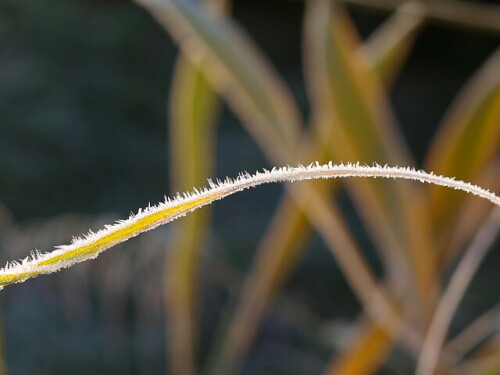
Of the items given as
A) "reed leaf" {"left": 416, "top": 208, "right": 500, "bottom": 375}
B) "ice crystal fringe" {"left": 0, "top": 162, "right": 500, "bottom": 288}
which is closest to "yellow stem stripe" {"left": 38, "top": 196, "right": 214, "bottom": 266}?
"ice crystal fringe" {"left": 0, "top": 162, "right": 500, "bottom": 288}

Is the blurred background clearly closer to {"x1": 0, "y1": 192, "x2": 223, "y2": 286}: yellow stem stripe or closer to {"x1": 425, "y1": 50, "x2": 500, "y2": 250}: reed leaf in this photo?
{"x1": 425, "y1": 50, "x2": 500, "y2": 250}: reed leaf

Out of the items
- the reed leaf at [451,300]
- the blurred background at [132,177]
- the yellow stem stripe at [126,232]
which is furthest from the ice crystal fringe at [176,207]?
the blurred background at [132,177]

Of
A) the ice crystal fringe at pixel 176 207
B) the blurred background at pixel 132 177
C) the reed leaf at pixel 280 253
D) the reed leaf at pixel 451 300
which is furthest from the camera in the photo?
the blurred background at pixel 132 177

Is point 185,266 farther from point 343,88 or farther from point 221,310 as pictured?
point 221,310

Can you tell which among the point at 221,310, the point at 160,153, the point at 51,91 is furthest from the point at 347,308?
the point at 51,91

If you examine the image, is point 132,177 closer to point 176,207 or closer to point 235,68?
point 235,68

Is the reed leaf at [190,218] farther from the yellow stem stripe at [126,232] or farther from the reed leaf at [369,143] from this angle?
the yellow stem stripe at [126,232]

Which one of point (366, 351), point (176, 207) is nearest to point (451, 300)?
point (366, 351)
